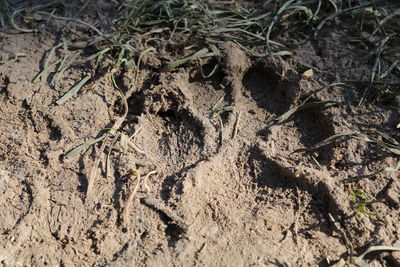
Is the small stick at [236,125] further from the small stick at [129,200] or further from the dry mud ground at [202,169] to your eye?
the small stick at [129,200]

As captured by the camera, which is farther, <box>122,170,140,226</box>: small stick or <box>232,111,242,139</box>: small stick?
<box>232,111,242,139</box>: small stick

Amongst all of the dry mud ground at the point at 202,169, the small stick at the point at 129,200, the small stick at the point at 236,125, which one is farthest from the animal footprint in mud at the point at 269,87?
the small stick at the point at 129,200

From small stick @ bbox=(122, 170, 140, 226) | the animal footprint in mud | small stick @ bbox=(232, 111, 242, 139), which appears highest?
the animal footprint in mud

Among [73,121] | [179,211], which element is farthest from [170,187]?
[73,121]

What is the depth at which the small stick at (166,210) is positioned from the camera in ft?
5.60

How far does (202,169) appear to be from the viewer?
183 centimetres

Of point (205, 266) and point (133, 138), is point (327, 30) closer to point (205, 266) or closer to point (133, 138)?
point (133, 138)

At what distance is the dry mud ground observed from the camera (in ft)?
5.49

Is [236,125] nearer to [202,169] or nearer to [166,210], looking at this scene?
[202,169]

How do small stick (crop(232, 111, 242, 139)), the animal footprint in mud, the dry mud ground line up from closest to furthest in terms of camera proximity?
1. the dry mud ground
2. small stick (crop(232, 111, 242, 139))
3. the animal footprint in mud

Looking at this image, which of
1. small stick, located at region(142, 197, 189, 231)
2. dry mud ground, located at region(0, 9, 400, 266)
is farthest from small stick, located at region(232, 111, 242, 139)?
small stick, located at region(142, 197, 189, 231)

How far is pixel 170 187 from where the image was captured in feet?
5.95

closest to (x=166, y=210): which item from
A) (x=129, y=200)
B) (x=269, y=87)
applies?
(x=129, y=200)

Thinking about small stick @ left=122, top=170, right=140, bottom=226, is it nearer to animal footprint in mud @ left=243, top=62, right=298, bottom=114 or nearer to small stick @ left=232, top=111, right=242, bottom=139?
small stick @ left=232, top=111, right=242, bottom=139
